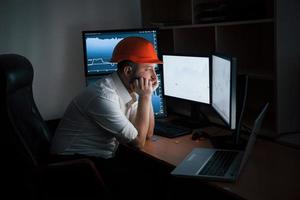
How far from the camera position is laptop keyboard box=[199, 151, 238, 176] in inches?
63.6

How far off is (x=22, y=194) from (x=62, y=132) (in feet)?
1.31

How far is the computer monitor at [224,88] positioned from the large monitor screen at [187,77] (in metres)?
0.09

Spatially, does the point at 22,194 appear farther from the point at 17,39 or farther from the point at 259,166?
the point at 17,39

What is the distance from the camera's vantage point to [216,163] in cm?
172

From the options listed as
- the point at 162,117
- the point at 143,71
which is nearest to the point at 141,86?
the point at 143,71

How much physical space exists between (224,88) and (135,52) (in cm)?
50

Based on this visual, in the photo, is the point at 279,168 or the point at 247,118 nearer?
the point at 279,168

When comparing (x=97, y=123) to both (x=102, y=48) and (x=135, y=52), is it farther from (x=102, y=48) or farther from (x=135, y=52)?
(x=102, y=48)

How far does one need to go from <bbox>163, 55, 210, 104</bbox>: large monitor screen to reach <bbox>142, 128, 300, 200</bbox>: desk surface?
33cm

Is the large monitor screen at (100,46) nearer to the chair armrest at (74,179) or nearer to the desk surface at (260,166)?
the desk surface at (260,166)

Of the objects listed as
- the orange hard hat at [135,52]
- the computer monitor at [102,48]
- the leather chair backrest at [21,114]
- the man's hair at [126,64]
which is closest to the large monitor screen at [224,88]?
the orange hard hat at [135,52]

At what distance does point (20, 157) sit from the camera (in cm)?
189

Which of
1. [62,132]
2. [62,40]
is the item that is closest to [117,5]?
[62,40]

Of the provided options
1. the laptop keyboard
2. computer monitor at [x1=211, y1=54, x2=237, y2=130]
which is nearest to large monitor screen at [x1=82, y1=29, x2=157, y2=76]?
computer monitor at [x1=211, y1=54, x2=237, y2=130]
